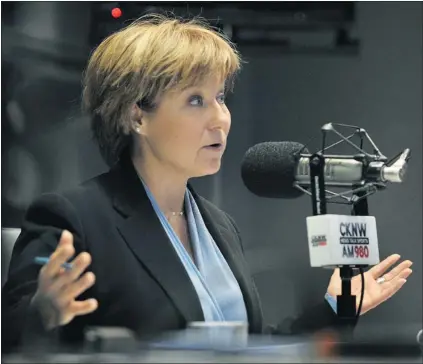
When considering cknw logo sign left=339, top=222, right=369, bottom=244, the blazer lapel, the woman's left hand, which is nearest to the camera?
cknw logo sign left=339, top=222, right=369, bottom=244

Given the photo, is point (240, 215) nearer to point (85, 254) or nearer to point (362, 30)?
point (85, 254)

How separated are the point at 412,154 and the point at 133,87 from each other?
572 mm

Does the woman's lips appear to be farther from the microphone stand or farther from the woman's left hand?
the woman's left hand

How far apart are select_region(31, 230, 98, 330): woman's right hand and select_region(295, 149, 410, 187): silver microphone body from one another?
46cm

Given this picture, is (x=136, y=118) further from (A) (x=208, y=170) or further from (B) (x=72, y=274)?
(B) (x=72, y=274)

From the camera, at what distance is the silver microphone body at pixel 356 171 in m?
1.49

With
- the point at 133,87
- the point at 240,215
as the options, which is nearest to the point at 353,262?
the point at 240,215

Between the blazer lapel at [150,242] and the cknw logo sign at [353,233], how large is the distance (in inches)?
11.8

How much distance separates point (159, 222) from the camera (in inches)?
63.4

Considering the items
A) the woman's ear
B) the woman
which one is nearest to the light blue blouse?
the woman

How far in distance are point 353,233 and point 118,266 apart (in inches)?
17.0

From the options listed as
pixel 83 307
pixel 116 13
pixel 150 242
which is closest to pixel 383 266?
pixel 150 242

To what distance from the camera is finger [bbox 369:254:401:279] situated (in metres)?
1.69

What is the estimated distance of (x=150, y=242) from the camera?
1587 mm
